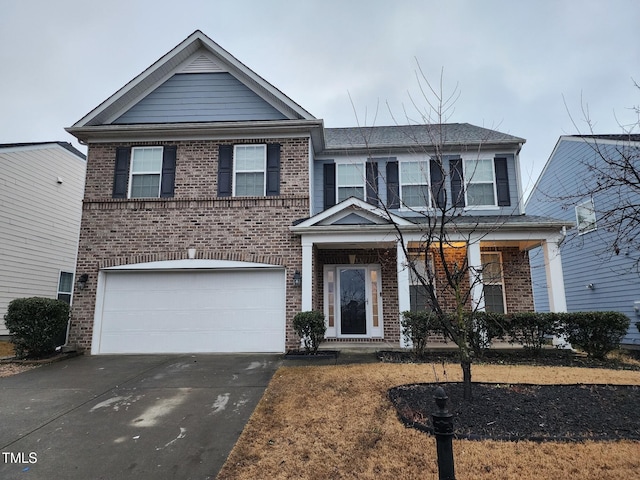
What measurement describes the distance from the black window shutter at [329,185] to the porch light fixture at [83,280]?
6725mm

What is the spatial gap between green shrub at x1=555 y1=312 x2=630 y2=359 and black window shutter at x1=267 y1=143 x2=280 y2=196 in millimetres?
7484

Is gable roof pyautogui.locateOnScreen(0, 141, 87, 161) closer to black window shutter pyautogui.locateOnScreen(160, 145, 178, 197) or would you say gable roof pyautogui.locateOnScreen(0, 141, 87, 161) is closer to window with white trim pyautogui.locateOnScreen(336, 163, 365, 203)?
black window shutter pyautogui.locateOnScreen(160, 145, 178, 197)

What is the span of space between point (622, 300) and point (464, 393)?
10857mm

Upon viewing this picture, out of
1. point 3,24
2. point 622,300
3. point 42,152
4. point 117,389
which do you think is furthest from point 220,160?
point 622,300

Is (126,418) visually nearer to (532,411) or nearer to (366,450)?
(366,450)

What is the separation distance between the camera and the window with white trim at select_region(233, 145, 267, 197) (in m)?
9.89

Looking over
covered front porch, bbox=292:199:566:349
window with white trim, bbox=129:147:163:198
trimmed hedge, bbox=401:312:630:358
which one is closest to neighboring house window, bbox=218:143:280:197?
covered front porch, bbox=292:199:566:349

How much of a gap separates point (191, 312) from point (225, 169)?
390 cm

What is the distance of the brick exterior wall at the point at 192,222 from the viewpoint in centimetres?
949

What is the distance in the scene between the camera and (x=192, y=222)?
970cm

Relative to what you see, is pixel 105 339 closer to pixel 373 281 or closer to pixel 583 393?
pixel 373 281

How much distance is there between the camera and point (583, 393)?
17.3ft

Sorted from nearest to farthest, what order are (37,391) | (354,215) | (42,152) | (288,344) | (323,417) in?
1. (323,417)
2. (37,391)
3. (288,344)
4. (354,215)
5. (42,152)

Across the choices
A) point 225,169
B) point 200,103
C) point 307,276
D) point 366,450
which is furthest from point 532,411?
point 200,103
